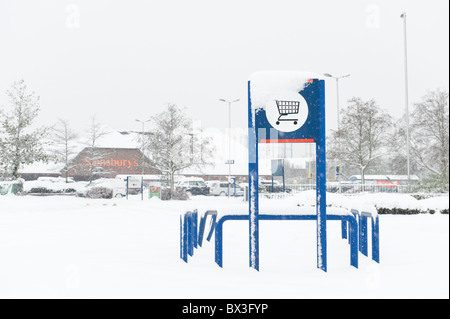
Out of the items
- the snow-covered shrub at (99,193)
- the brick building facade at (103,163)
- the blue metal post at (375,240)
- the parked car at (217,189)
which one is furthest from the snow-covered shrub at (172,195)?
the blue metal post at (375,240)

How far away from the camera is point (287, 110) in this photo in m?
5.05

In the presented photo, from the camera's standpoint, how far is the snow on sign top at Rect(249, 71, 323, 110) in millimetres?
5113

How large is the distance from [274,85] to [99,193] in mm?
22494

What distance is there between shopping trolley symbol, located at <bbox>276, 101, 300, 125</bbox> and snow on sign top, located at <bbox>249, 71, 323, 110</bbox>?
0.31ft

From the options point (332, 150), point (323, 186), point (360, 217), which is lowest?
point (360, 217)

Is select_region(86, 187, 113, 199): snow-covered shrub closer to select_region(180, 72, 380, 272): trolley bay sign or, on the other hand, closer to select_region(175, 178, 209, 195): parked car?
select_region(175, 178, 209, 195): parked car

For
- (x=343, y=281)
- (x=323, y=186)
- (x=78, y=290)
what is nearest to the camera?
(x=78, y=290)

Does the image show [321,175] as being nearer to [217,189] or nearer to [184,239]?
[184,239]

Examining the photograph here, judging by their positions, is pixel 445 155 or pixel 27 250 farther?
pixel 445 155

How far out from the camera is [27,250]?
6.93 m

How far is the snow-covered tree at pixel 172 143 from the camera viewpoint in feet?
104

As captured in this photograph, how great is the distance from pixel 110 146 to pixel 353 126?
3153 centimetres
